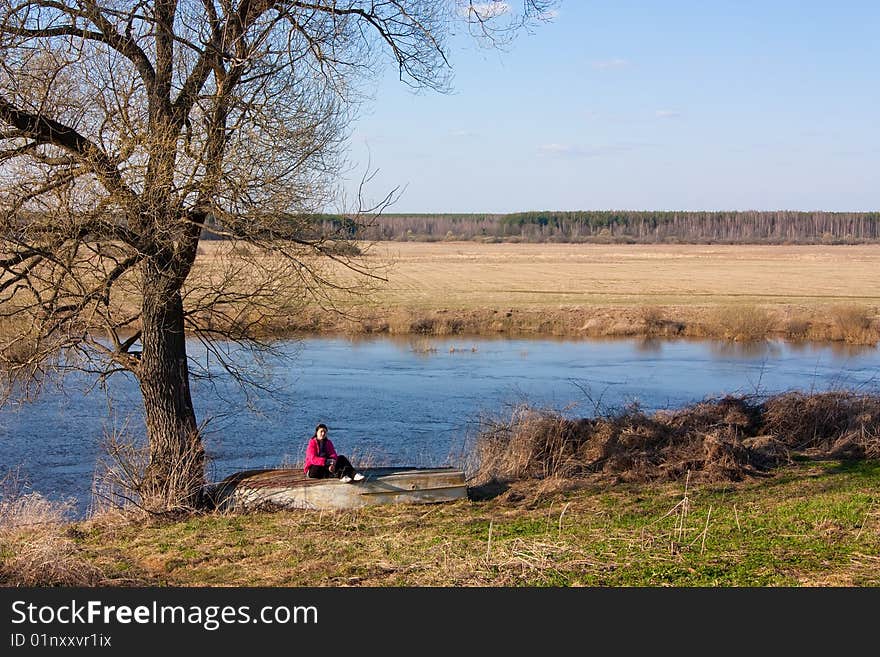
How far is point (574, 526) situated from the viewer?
29.9ft

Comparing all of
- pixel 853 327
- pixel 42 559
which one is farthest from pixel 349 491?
pixel 853 327

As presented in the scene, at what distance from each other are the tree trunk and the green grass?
58 centimetres

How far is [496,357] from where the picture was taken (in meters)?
29.8

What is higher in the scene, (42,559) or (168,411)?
(168,411)

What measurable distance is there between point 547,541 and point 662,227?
16680 cm

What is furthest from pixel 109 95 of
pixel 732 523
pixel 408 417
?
pixel 408 417

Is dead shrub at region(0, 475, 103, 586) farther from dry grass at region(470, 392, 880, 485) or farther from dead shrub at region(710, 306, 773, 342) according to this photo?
dead shrub at region(710, 306, 773, 342)

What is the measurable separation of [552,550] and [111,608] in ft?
11.2

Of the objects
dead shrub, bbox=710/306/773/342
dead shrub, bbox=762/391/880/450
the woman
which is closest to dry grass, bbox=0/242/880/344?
dead shrub, bbox=710/306/773/342

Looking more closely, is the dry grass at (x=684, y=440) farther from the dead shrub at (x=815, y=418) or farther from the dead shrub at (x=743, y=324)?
the dead shrub at (x=743, y=324)

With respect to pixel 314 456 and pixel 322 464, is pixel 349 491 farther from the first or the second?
pixel 314 456

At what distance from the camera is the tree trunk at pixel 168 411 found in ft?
35.4

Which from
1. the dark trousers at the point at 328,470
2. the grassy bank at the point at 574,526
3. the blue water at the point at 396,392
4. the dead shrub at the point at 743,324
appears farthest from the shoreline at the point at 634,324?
the dark trousers at the point at 328,470

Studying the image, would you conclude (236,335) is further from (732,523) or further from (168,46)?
(732,523)
